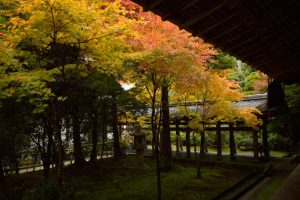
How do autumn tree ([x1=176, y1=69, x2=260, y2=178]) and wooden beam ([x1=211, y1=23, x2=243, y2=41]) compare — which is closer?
wooden beam ([x1=211, y1=23, x2=243, y2=41])

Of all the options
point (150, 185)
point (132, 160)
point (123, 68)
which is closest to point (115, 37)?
point (123, 68)

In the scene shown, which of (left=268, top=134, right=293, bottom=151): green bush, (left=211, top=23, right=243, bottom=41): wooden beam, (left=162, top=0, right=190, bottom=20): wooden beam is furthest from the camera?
(left=268, top=134, right=293, bottom=151): green bush

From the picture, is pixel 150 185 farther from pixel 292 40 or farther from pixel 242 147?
pixel 242 147

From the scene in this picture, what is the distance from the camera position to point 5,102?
37.6ft

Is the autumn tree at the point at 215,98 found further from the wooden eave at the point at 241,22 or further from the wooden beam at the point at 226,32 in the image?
the wooden beam at the point at 226,32

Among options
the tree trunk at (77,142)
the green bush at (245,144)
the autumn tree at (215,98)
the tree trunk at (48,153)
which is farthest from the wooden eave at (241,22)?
the green bush at (245,144)

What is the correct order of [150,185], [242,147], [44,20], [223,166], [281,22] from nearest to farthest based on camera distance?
[281,22]
[44,20]
[150,185]
[223,166]
[242,147]

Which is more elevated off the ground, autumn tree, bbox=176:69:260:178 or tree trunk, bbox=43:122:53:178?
autumn tree, bbox=176:69:260:178

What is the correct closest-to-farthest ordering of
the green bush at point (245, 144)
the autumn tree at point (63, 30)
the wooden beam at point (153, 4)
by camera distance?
the wooden beam at point (153, 4) < the autumn tree at point (63, 30) < the green bush at point (245, 144)

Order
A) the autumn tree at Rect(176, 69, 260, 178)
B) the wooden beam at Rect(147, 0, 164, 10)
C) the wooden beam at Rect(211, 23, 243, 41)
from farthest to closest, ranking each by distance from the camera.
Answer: the autumn tree at Rect(176, 69, 260, 178), the wooden beam at Rect(211, 23, 243, 41), the wooden beam at Rect(147, 0, 164, 10)

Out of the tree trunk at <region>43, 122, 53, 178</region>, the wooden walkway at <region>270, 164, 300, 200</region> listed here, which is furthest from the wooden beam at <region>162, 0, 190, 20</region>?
the tree trunk at <region>43, 122, 53, 178</region>

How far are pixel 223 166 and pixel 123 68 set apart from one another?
446 inches

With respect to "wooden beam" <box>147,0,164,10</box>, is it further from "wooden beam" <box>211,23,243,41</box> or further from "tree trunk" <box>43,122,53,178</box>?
"tree trunk" <box>43,122,53,178</box>

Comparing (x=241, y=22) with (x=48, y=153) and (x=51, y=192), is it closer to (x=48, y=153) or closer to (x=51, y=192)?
(x=51, y=192)
